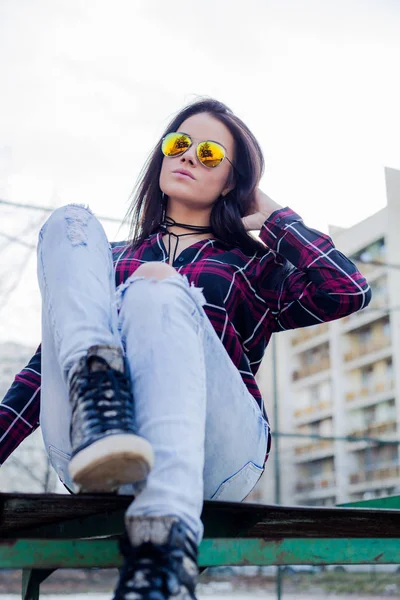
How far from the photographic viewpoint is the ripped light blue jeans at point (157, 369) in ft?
3.04

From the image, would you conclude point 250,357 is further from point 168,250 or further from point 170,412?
point 170,412

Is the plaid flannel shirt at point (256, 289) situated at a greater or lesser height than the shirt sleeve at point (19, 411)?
greater

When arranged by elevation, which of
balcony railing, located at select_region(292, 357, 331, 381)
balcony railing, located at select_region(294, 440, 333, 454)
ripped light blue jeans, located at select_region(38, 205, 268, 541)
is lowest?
ripped light blue jeans, located at select_region(38, 205, 268, 541)

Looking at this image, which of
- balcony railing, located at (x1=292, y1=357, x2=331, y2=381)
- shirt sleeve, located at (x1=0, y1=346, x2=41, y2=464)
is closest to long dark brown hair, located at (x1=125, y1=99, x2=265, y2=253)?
shirt sleeve, located at (x1=0, y1=346, x2=41, y2=464)

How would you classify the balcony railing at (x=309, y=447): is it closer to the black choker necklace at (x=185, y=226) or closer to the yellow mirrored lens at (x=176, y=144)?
the black choker necklace at (x=185, y=226)

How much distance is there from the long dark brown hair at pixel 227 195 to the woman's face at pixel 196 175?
0.12 feet

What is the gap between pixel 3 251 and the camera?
4824 millimetres

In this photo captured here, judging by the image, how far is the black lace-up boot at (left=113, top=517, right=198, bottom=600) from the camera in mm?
796

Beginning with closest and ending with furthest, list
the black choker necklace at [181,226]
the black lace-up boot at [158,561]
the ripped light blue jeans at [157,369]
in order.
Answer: the black lace-up boot at [158,561] → the ripped light blue jeans at [157,369] → the black choker necklace at [181,226]

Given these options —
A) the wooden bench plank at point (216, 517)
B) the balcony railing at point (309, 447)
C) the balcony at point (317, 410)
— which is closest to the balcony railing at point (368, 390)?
the balcony at point (317, 410)

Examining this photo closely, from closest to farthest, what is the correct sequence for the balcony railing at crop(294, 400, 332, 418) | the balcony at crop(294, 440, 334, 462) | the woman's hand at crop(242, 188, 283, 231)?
the woman's hand at crop(242, 188, 283, 231) → the balcony at crop(294, 440, 334, 462) → the balcony railing at crop(294, 400, 332, 418)

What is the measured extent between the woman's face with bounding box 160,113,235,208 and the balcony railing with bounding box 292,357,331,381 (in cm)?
3173

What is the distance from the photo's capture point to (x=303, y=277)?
5.14ft

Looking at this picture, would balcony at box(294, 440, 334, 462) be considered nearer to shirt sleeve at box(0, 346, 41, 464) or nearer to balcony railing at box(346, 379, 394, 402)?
shirt sleeve at box(0, 346, 41, 464)
